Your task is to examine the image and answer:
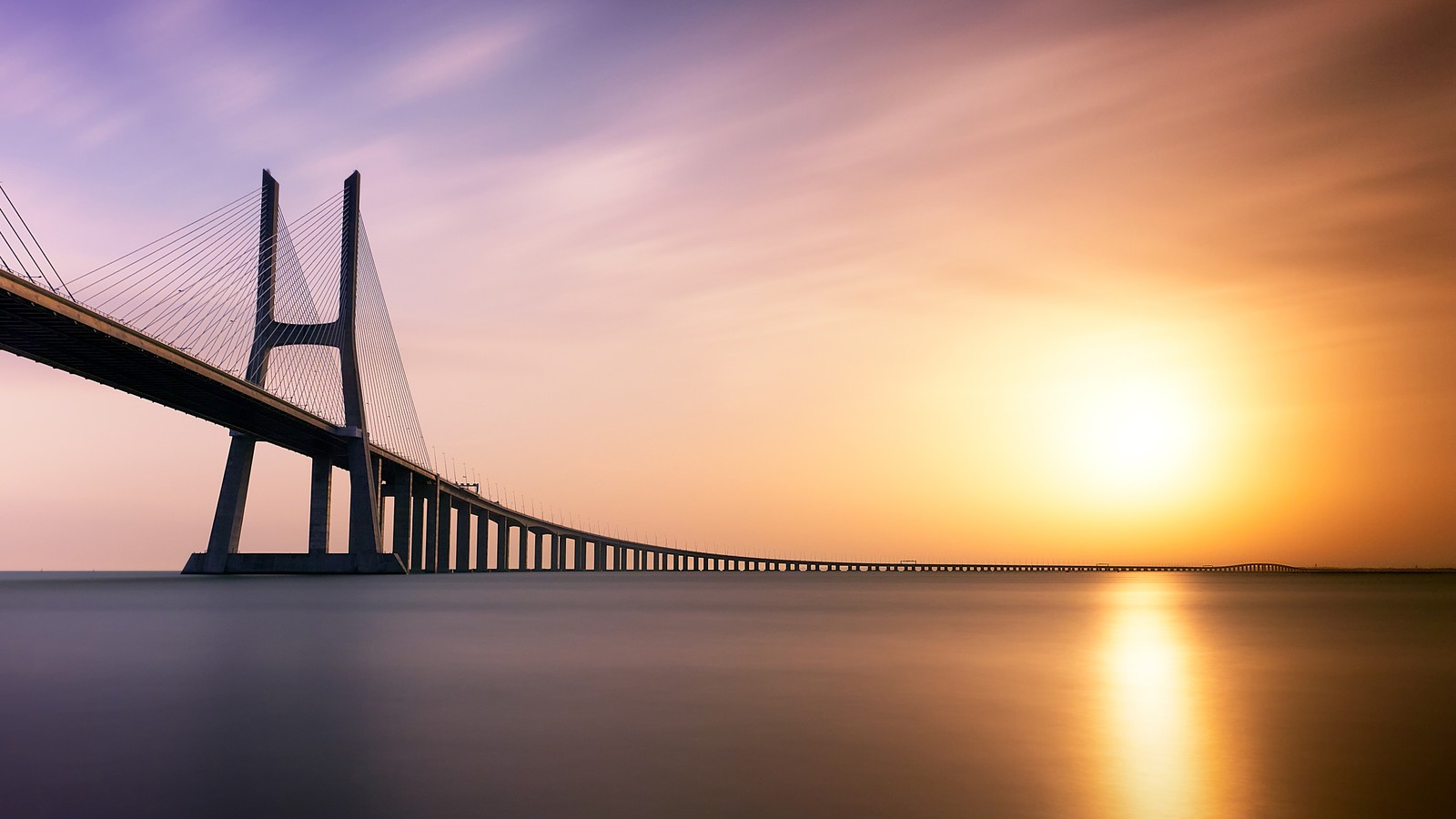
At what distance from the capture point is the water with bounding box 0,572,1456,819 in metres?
7.81

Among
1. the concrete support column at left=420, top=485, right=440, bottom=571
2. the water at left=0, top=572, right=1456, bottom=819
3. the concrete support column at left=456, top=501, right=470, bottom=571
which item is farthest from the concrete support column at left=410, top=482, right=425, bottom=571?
the water at left=0, top=572, right=1456, bottom=819

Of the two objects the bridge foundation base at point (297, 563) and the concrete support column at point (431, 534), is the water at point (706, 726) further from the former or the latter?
the concrete support column at point (431, 534)

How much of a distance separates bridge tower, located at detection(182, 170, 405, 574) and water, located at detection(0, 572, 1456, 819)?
43663mm

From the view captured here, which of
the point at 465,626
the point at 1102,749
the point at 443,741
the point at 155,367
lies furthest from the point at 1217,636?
the point at 155,367

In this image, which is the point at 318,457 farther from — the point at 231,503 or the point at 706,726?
the point at 706,726

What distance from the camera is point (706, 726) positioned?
11.4 metres

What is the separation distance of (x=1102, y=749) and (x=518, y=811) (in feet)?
17.7

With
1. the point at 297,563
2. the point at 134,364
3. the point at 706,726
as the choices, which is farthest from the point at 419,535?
the point at 706,726

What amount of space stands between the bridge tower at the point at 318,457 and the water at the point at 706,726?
143 feet

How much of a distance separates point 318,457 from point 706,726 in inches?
2655

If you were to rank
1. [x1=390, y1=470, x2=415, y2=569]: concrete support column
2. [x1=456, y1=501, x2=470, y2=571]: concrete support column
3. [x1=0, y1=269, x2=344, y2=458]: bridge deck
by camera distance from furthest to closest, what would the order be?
[x1=456, y1=501, x2=470, y2=571]: concrete support column
[x1=390, y1=470, x2=415, y2=569]: concrete support column
[x1=0, y1=269, x2=344, y2=458]: bridge deck

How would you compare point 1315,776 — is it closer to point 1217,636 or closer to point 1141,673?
point 1141,673

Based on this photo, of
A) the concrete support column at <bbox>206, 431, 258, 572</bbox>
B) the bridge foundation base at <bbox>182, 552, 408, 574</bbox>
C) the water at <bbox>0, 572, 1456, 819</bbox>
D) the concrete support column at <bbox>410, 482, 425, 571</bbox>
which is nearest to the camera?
the water at <bbox>0, 572, 1456, 819</bbox>

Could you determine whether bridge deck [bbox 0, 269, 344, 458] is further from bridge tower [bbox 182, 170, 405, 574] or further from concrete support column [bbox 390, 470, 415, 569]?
concrete support column [bbox 390, 470, 415, 569]
